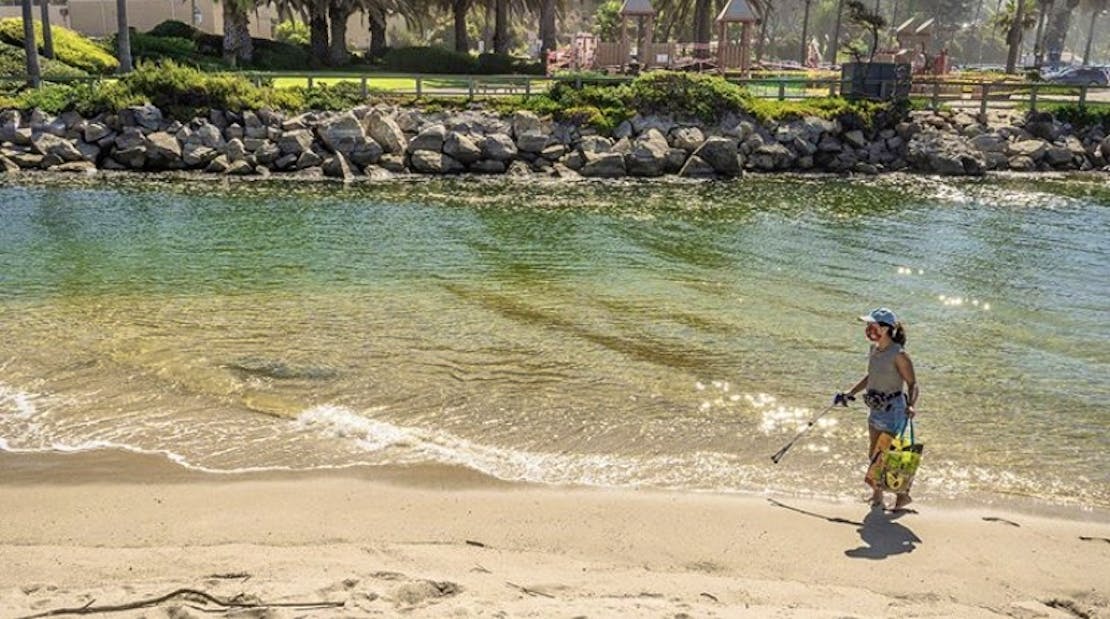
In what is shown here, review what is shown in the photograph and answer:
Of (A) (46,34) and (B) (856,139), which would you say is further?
(A) (46,34)

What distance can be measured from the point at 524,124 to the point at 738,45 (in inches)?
607

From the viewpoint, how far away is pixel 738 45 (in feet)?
140

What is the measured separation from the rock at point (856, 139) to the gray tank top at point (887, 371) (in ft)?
91.5

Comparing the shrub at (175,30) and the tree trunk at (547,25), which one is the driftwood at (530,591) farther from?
the shrub at (175,30)

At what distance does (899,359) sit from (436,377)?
5.48 metres

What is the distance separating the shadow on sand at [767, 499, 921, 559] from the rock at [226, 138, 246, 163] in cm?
2532

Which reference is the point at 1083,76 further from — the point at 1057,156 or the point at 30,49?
the point at 30,49

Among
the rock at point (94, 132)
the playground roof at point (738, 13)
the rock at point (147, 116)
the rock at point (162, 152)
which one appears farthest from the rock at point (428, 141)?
the playground roof at point (738, 13)

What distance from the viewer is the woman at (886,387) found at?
755 cm

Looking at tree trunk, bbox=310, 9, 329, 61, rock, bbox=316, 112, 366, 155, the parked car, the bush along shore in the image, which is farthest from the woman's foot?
the parked car

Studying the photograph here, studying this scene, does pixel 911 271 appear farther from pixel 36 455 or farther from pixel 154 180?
pixel 154 180

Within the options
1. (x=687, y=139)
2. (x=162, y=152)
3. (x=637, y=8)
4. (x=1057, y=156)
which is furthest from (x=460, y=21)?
(x=1057, y=156)

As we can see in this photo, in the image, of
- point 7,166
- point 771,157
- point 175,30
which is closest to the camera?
point 7,166

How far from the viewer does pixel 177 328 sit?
12859mm
